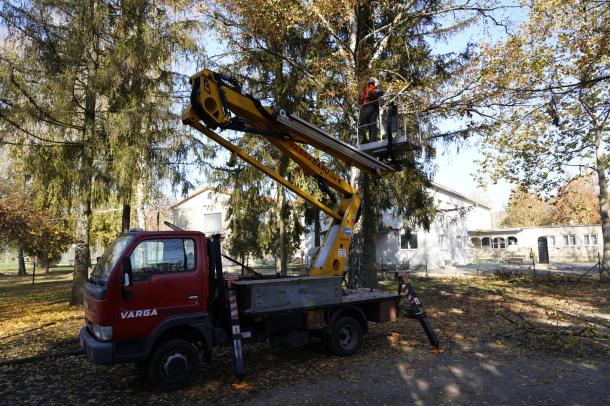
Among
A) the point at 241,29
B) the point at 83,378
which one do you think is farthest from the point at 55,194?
the point at 83,378

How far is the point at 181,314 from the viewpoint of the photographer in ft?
20.7

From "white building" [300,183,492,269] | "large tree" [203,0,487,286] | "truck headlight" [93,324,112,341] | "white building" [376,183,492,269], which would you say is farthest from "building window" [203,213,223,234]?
"truck headlight" [93,324,112,341]

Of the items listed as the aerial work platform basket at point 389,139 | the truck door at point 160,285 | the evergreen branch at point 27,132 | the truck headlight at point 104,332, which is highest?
the evergreen branch at point 27,132

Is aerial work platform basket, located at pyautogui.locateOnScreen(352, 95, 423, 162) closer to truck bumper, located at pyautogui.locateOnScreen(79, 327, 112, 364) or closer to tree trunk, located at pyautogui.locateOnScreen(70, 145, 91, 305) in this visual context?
truck bumper, located at pyautogui.locateOnScreen(79, 327, 112, 364)

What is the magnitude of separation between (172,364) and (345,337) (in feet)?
10.4

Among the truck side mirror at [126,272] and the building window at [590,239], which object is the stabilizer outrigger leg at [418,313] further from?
the building window at [590,239]

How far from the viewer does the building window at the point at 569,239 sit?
137ft

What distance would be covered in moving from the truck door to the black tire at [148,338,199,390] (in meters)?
0.38

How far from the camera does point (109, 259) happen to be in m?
6.37

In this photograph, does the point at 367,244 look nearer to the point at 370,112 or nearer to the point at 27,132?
the point at 370,112

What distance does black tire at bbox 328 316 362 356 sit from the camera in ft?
25.4

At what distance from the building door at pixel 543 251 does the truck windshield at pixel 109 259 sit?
39.0 meters

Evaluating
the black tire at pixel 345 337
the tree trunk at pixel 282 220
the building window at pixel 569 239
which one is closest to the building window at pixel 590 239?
the building window at pixel 569 239

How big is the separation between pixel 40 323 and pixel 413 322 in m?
9.47
